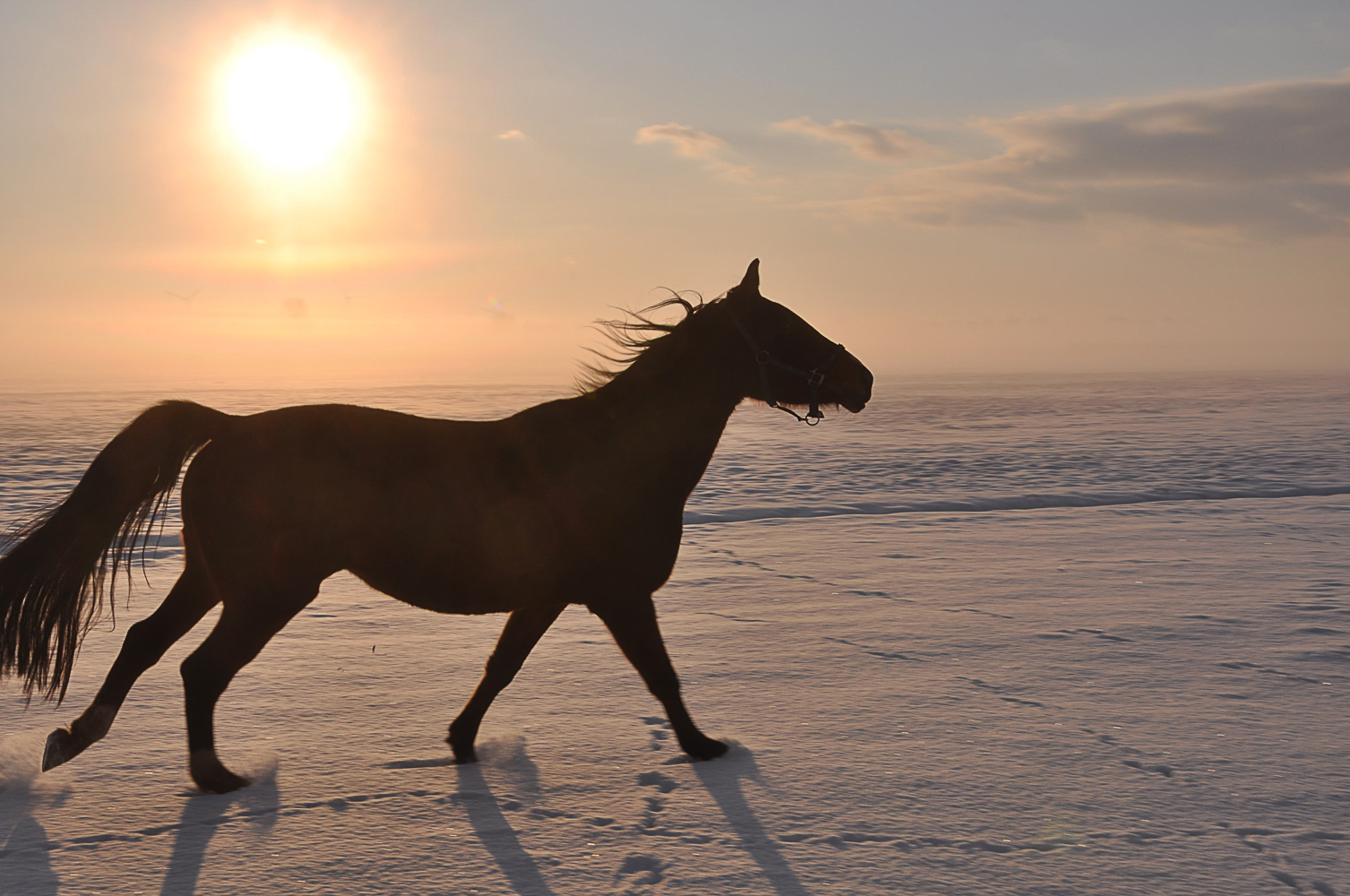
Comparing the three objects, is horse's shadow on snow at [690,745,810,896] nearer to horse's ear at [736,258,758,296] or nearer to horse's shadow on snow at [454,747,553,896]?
horse's shadow on snow at [454,747,553,896]

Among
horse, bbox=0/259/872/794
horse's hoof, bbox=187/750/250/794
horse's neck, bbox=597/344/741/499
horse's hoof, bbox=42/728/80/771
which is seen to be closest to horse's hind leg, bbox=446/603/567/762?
horse, bbox=0/259/872/794

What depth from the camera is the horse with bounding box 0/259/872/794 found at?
3.32m

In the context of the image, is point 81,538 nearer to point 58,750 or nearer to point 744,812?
point 58,750

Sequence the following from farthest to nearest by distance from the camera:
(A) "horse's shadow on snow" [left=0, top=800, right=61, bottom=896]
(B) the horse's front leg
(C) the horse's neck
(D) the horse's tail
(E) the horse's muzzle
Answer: (E) the horse's muzzle < (C) the horse's neck < (B) the horse's front leg < (D) the horse's tail < (A) "horse's shadow on snow" [left=0, top=800, right=61, bottom=896]

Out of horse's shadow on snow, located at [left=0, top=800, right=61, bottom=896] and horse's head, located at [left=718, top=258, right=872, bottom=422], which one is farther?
horse's head, located at [left=718, top=258, right=872, bottom=422]

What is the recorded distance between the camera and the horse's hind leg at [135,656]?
132 inches

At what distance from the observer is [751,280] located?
384 cm

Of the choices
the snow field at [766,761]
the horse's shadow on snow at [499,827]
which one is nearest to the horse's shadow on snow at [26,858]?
the snow field at [766,761]

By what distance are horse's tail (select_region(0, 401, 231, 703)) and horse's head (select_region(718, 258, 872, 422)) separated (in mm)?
1983

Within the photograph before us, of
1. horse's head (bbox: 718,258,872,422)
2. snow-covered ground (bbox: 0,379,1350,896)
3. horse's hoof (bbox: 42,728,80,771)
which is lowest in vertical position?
snow-covered ground (bbox: 0,379,1350,896)

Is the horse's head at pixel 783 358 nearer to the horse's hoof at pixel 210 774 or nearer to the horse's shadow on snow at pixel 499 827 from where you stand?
the horse's shadow on snow at pixel 499 827

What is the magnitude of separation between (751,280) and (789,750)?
1.86m

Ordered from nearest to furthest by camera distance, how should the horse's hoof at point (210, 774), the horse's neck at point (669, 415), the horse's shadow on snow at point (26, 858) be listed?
the horse's shadow on snow at point (26, 858) < the horse's hoof at point (210, 774) < the horse's neck at point (669, 415)

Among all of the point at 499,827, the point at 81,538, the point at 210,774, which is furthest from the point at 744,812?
the point at 81,538
